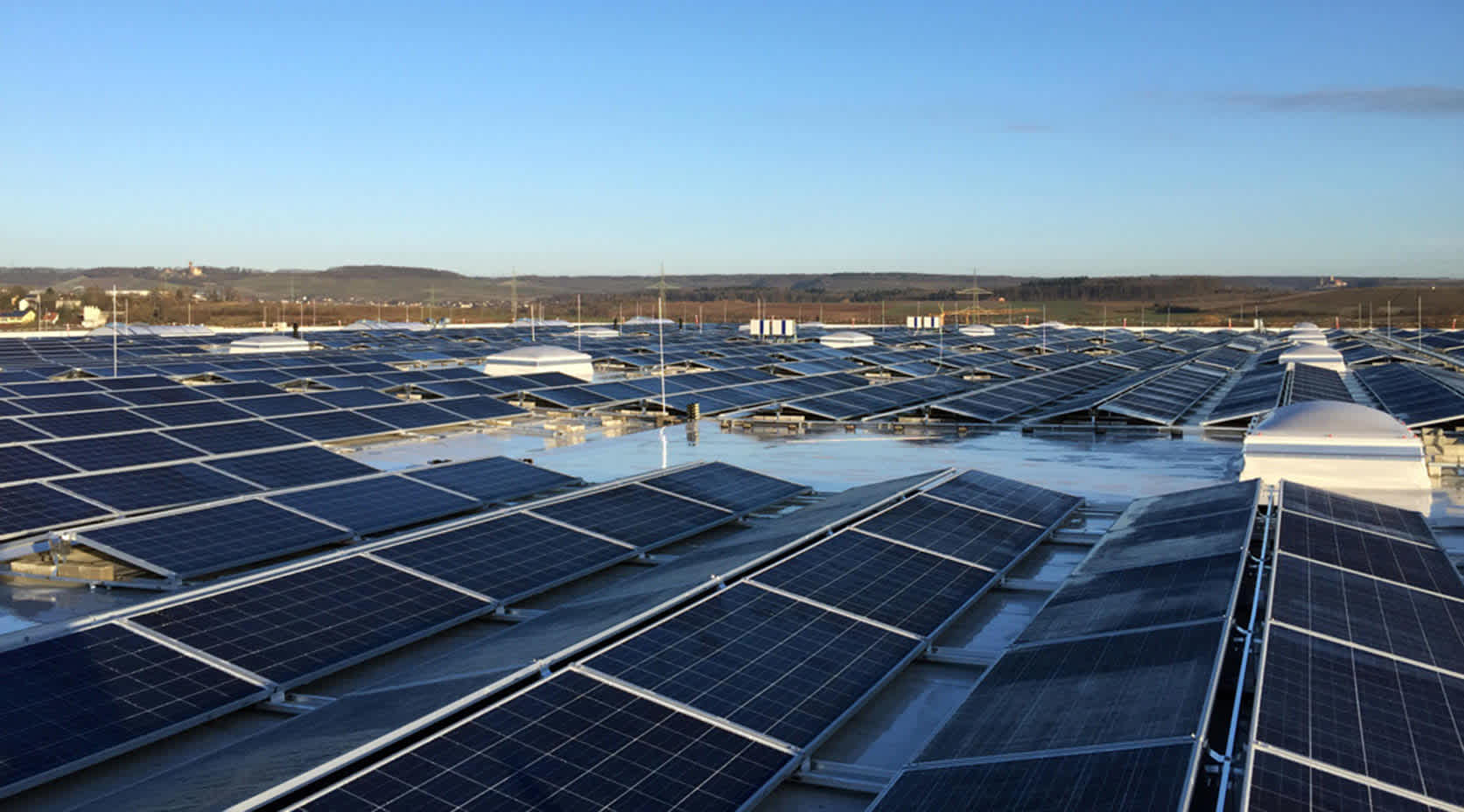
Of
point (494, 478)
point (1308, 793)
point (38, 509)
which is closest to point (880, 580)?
point (1308, 793)

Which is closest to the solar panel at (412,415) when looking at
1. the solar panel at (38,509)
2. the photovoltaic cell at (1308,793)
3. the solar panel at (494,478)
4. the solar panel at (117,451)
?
the solar panel at (117,451)

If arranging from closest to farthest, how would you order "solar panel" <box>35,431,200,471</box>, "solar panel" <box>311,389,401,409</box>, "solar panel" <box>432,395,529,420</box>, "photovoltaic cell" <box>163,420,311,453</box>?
1. "solar panel" <box>35,431,200,471</box>
2. "photovoltaic cell" <box>163,420,311,453</box>
3. "solar panel" <box>311,389,401,409</box>
4. "solar panel" <box>432,395,529,420</box>

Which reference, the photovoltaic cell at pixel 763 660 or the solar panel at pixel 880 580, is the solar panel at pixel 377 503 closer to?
the solar panel at pixel 880 580

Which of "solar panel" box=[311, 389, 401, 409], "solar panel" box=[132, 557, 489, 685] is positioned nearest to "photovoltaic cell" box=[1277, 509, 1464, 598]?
"solar panel" box=[132, 557, 489, 685]

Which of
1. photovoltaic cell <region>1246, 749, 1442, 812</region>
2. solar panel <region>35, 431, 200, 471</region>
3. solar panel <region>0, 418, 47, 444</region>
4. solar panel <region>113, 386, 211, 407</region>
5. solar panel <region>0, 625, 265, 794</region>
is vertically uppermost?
solar panel <region>113, 386, 211, 407</region>

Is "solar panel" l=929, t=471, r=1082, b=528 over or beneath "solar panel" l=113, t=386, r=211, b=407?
Answer: beneath

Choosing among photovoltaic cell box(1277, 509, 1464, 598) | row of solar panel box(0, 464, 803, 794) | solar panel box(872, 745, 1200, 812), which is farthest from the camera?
photovoltaic cell box(1277, 509, 1464, 598)

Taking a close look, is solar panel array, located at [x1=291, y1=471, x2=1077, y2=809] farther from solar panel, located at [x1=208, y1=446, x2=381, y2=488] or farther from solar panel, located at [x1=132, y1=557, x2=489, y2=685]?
solar panel, located at [x1=208, y1=446, x2=381, y2=488]
